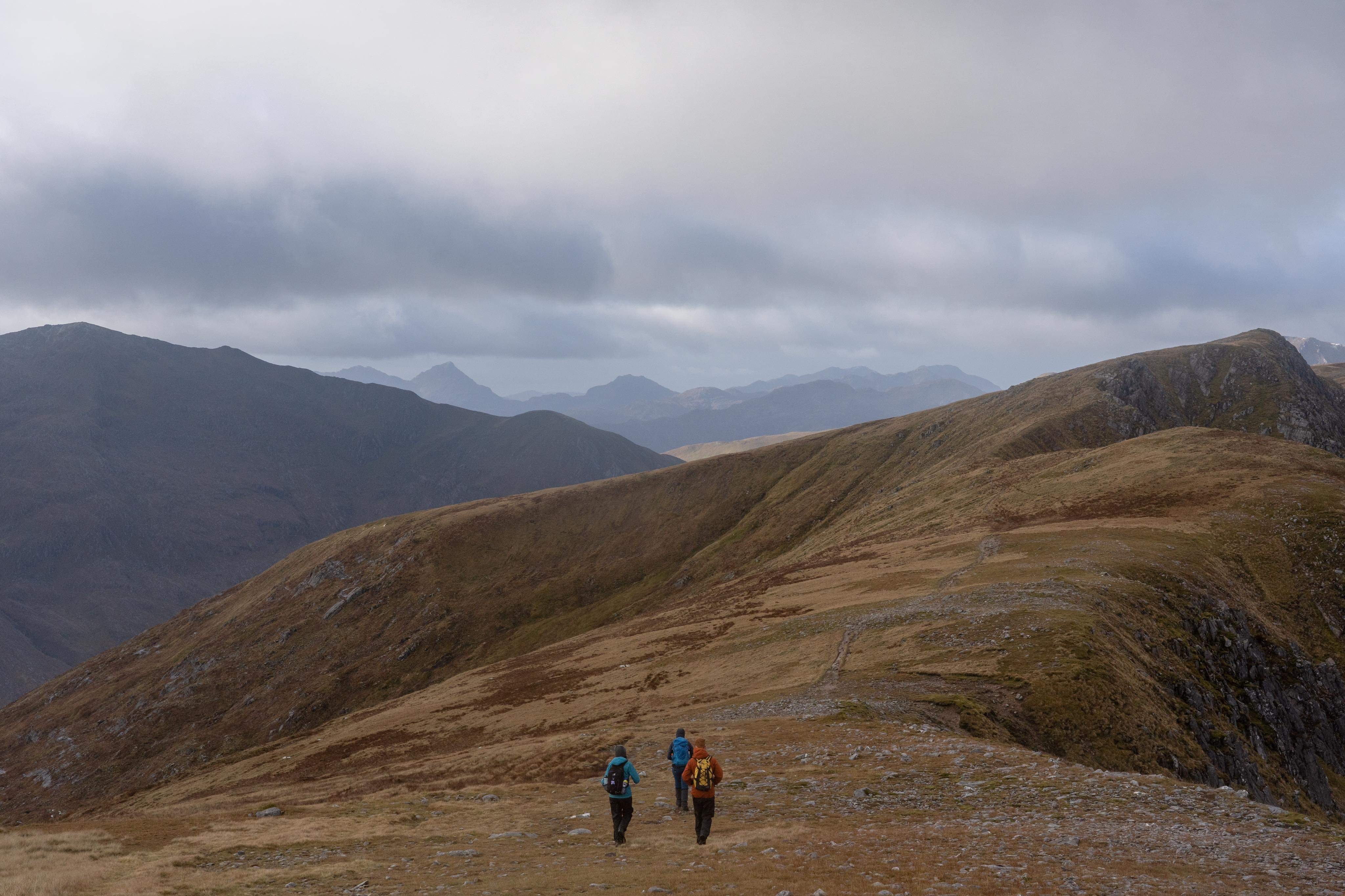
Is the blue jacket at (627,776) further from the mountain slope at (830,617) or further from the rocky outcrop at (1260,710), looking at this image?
the rocky outcrop at (1260,710)

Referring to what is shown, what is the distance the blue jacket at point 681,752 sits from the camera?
25.7m

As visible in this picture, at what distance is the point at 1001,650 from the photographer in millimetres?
41250

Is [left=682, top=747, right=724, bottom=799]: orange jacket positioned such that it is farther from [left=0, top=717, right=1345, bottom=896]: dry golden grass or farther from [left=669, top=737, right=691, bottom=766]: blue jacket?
[left=669, top=737, right=691, bottom=766]: blue jacket

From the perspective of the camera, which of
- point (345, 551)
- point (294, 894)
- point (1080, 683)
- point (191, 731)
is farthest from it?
point (345, 551)

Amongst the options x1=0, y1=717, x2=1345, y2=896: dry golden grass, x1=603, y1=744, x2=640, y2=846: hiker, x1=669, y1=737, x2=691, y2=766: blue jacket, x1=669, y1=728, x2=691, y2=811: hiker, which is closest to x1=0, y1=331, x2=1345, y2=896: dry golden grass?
x1=0, y1=717, x2=1345, y2=896: dry golden grass

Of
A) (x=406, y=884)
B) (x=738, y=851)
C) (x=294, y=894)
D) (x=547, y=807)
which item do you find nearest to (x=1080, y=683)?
(x=738, y=851)

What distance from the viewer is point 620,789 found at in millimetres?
22875

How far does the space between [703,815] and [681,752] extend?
3.82 meters

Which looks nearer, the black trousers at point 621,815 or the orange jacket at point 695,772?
the orange jacket at point 695,772

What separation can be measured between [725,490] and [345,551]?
318 ft

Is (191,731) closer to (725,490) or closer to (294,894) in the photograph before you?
(725,490)

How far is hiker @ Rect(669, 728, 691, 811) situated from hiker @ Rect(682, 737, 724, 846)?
109 inches

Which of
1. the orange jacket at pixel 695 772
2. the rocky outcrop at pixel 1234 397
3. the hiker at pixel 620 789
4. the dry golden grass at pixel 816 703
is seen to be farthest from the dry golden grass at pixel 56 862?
the rocky outcrop at pixel 1234 397

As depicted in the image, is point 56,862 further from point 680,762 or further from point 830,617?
point 830,617
